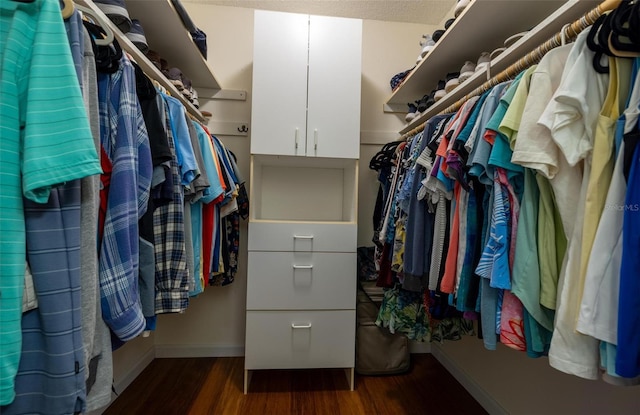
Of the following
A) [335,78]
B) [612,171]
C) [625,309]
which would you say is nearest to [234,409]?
[625,309]

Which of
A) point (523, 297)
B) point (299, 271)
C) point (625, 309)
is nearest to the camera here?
point (625, 309)

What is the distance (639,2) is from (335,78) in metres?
1.12

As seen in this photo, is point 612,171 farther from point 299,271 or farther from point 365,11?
point 365,11

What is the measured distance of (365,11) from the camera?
1.78 metres

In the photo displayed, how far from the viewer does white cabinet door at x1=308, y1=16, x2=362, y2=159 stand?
140cm

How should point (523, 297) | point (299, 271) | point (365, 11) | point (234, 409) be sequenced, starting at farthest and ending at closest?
point (365, 11) < point (299, 271) < point (234, 409) < point (523, 297)

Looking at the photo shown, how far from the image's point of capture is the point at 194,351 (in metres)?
1.72

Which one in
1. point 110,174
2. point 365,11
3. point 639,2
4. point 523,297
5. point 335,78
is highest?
point 365,11

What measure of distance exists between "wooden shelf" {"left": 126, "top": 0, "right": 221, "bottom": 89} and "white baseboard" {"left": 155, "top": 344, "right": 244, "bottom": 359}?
174 cm

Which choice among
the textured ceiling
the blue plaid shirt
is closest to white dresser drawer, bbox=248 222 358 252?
the blue plaid shirt

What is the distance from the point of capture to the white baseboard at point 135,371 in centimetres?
133

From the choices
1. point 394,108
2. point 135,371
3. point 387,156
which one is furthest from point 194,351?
point 394,108

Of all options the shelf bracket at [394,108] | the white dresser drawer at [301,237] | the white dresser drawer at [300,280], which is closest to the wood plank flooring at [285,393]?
the white dresser drawer at [300,280]

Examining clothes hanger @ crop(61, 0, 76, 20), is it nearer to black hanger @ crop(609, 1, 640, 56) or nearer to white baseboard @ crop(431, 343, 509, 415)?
black hanger @ crop(609, 1, 640, 56)
